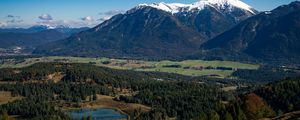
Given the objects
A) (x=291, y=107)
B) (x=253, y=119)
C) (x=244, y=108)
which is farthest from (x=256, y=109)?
(x=291, y=107)

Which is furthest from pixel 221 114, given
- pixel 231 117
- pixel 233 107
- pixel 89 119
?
pixel 89 119

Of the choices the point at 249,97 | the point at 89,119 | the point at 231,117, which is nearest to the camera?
the point at 231,117

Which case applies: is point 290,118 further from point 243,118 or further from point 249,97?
point 249,97

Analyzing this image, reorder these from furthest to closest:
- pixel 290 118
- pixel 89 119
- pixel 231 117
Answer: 1. pixel 89 119
2. pixel 231 117
3. pixel 290 118

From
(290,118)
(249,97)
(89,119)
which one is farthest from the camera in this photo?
(89,119)

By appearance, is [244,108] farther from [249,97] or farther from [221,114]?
[249,97]

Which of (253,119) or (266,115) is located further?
(266,115)

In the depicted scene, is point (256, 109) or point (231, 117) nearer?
point (231, 117)

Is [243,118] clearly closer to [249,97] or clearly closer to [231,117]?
[231,117]

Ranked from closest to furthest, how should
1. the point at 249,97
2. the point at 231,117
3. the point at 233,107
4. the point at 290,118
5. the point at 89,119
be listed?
the point at 290,118
the point at 231,117
the point at 233,107
the point at 249,97
the point at 89,119
